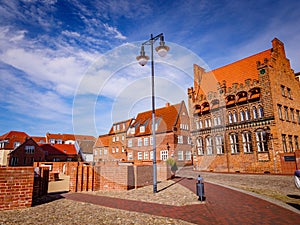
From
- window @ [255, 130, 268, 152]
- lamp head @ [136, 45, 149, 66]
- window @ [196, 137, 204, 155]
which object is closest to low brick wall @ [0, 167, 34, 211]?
lamp head @ [136, 45, 149, 66]

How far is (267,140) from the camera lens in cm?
2161

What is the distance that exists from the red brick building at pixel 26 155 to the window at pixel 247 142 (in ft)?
163

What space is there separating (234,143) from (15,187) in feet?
75.5

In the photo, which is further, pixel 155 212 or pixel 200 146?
pixel 200 146

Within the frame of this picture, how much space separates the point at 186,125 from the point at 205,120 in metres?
12.2

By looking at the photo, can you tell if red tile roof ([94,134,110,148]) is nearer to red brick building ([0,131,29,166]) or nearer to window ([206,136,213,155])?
red brick building ([0,131,29,166])

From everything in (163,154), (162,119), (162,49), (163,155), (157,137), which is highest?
(162,119)

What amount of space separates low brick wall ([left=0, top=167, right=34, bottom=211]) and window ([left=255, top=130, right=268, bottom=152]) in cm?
2174

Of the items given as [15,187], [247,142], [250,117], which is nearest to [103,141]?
[247,142]

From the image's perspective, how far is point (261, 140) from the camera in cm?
2231

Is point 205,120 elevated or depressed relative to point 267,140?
elevated

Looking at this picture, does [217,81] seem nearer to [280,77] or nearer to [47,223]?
[280,77]

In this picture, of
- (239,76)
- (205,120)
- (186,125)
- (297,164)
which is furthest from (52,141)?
(297,164)

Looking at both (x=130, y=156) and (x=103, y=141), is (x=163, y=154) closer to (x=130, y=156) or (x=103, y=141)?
(x=130, y=156)
